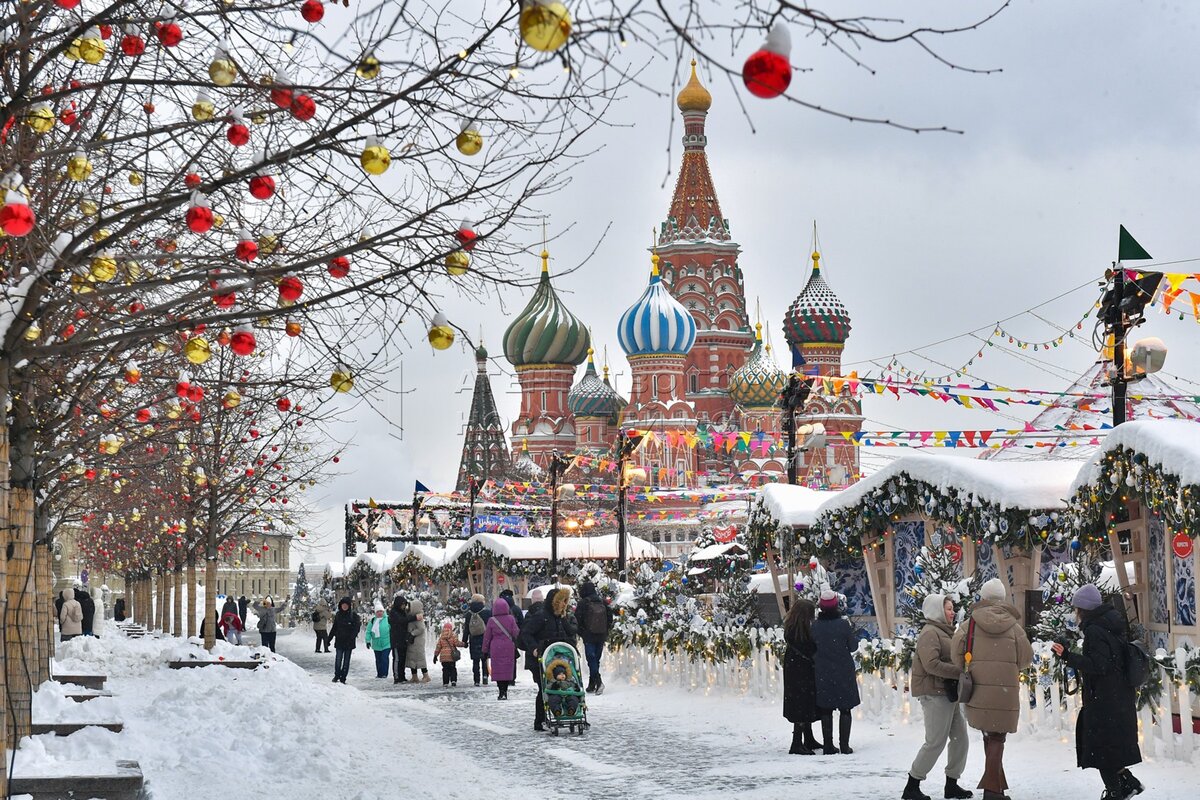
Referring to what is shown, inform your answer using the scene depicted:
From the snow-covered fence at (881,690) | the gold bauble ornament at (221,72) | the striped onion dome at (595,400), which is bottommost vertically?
the snow-covered fence at (881,690)

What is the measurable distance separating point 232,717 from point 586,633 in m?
7.56

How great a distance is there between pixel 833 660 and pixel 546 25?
11.0 meters

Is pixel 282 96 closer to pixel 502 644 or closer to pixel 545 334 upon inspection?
pixel 502 644

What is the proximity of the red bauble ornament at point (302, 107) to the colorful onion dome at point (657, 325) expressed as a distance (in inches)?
3585

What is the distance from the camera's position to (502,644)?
22812mm

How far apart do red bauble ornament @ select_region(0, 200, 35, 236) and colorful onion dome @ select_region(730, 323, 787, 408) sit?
95381mm

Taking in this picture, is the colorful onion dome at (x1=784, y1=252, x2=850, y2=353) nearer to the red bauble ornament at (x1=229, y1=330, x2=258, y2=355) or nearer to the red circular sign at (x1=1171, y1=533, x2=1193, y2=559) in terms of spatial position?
the red circular sign at (x1=1171, y1=533, x2=1193, y2=559)

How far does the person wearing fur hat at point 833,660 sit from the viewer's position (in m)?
14.3

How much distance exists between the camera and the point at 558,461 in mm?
42156

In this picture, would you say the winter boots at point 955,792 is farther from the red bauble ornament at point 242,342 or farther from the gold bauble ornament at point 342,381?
the red bauble ornament at point 242,342

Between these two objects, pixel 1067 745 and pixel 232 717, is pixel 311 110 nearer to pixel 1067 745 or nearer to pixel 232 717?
pixel 1067 745

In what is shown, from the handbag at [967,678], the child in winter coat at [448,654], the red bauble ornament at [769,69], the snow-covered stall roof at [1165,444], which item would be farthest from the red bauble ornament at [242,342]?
the child in winter coat at [448,654]

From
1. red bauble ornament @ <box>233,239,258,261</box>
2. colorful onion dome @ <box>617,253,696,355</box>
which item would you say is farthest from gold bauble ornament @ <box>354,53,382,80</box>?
colorful onion dome @ <box>617,253,696,355</box>

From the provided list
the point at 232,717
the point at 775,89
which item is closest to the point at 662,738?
the point at 232,717
